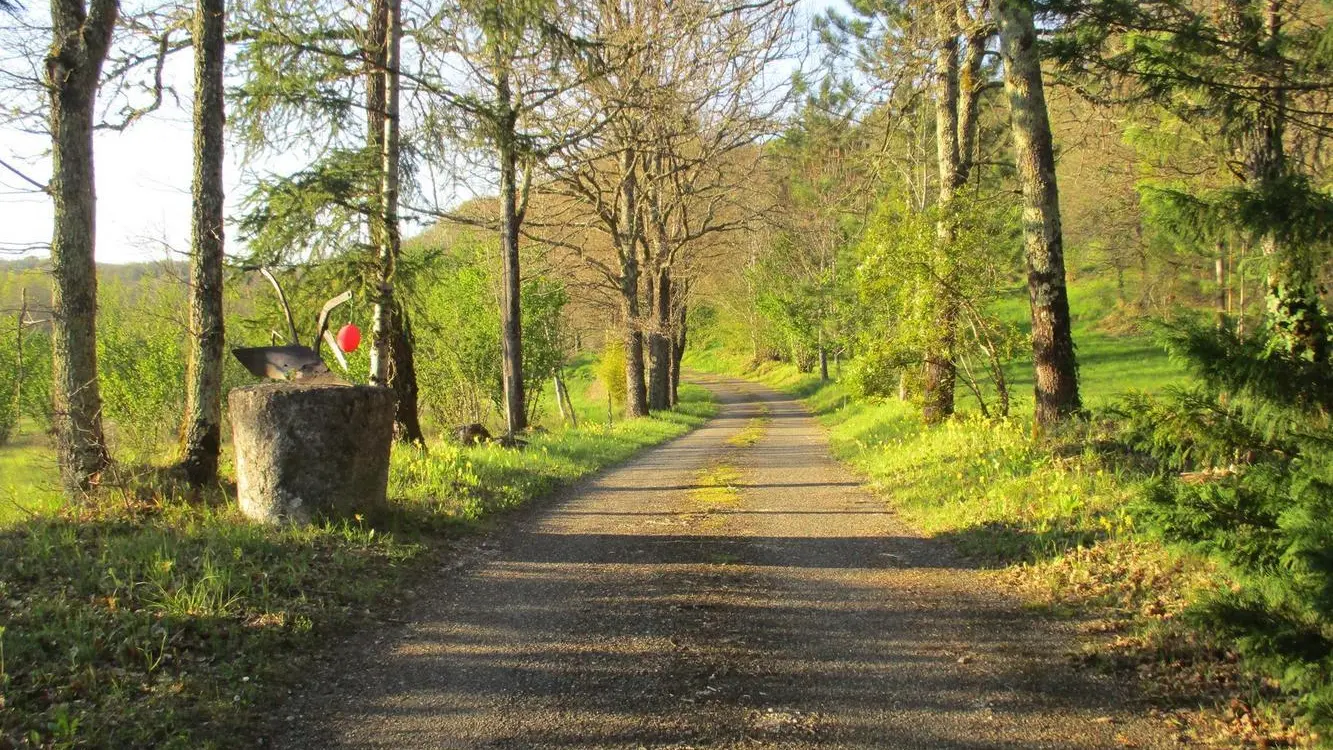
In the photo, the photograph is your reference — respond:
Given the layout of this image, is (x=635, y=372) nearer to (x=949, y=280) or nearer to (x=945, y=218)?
(x=945, y=218)

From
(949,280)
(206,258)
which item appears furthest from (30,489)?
(949,280)

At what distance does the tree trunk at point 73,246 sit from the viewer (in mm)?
6672

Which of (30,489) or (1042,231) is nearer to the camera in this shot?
(30,489)

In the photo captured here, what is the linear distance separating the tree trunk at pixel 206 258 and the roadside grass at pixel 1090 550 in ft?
22.6

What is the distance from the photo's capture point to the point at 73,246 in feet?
22.1

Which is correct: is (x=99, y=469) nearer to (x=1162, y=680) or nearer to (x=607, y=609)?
(x=607, y=609)

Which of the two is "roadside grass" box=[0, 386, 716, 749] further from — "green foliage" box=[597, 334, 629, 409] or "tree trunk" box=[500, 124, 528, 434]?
"green foliage" box=[597, 334, 629, 409]

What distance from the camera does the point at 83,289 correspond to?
680 centimetres

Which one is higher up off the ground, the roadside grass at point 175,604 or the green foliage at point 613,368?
the green foliage at point 613,368

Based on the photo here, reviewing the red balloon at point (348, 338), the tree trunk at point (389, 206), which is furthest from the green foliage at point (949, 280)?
the red balloon at point (348, 338)

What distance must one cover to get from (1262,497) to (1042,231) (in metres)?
6.60

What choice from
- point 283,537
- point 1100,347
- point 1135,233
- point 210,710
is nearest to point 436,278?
point 283,537

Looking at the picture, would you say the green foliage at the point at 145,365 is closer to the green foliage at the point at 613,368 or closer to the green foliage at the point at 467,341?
the green foliage at the point at 467,341

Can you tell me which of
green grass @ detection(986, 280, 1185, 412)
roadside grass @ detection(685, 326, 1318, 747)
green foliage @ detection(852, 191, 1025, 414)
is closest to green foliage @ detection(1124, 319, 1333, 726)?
roadside grass @ detection(685, 326, 1318, 747)
